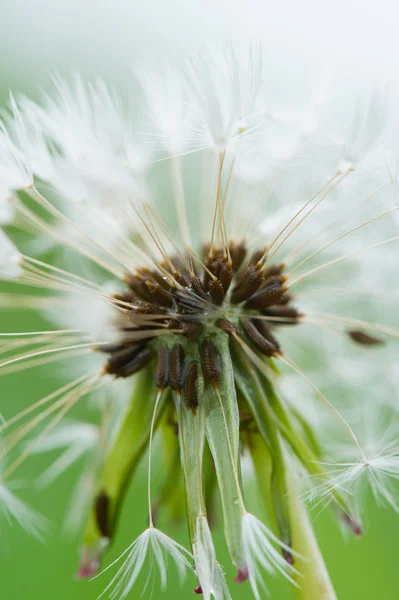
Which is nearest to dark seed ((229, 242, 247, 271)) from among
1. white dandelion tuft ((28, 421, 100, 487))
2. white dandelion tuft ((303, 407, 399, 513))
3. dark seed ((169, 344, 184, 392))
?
dark seed ((169, 344, 184, 392))

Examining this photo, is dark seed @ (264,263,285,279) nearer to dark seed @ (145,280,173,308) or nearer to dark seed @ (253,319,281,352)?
dark seed @ (253,319,281,352)

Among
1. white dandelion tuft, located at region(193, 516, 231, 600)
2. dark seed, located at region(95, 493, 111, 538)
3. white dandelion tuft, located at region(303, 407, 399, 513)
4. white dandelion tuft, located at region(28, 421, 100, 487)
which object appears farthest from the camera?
white dandelion tuft, located at region(28, 421, 100, 487)

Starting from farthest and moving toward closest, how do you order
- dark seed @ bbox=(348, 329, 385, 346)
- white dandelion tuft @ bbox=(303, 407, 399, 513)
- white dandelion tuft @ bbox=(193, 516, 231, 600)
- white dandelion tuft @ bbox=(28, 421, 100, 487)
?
white dandelion tuft @ bbox=(28, 421, 100, 487) → dark seed @ bbox=(348, 329, 385, 346) → white dandelion tuft @ bbox=(303, 407, 399, 513) → white dandelion tuft @ bbox=(193, 516, 231, 600)

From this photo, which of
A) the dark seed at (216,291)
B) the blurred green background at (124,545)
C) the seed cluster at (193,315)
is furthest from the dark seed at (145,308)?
the blurred green background at (124,545)

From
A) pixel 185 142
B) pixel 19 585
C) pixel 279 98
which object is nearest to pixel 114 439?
pixel 185 142

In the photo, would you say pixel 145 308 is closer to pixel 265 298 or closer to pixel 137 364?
pixel 137 364

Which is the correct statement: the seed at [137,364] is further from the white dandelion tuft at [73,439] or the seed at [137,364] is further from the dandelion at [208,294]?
the white dandelion tuft at [73,439]

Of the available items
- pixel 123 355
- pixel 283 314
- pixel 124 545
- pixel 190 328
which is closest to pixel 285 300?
pixel 283 314

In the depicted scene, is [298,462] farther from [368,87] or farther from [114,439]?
[368,87]
